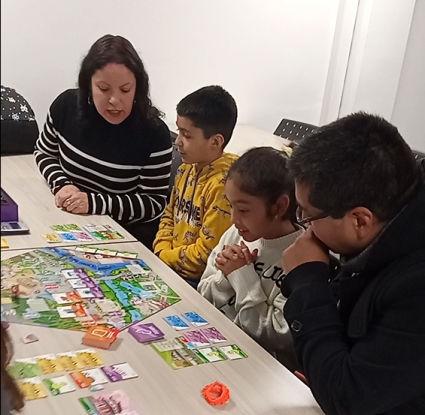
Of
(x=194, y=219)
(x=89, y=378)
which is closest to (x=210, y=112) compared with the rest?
(x=194, y=219)

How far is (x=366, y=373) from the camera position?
930mm

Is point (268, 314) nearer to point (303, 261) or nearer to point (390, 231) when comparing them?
point (303, 261)

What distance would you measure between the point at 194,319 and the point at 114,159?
96 cm

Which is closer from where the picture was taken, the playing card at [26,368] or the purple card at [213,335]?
the playing card at [26,368]

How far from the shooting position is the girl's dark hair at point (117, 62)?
1952 millimetres

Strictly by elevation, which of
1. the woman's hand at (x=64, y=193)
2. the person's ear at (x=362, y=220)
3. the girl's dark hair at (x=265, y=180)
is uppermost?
the person's ear at (x=362, y=220)

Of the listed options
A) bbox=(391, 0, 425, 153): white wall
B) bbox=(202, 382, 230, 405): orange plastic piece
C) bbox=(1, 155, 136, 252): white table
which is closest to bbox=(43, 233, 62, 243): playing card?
bbox=(1, 155, 136, 252): white table

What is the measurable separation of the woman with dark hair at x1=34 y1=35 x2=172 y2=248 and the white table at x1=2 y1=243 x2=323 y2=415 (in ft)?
2.91

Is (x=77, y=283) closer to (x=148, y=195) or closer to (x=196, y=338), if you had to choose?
(x=196, y=338)

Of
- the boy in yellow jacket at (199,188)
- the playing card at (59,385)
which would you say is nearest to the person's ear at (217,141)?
the boy in yellow jacket at (199,188)

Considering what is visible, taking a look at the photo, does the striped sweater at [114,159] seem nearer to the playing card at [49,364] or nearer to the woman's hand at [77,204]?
the woman's hand at [77,204]

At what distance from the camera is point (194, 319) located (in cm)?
125

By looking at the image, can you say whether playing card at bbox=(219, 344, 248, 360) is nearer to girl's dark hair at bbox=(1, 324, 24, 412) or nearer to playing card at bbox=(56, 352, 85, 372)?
playing card at bbox=(56, 352, 85, 372)

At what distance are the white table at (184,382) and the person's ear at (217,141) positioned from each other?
84 centimetres
